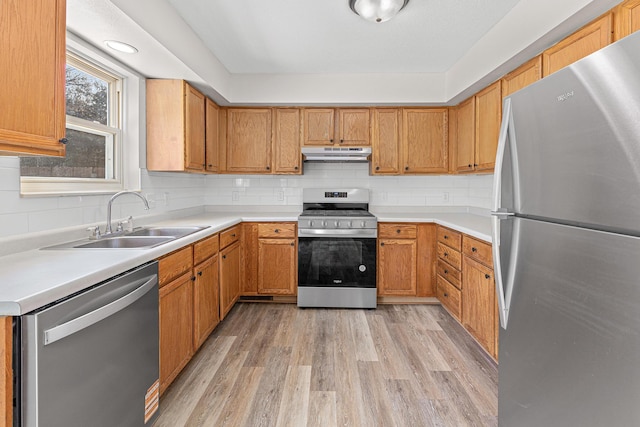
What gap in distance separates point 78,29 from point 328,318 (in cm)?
272

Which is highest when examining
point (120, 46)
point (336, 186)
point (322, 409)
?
point (120, 46)

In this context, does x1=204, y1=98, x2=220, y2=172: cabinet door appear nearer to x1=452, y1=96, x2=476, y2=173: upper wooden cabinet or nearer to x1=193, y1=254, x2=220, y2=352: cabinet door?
x1=193, y1=254, x2=220, y2=352: cabinet door

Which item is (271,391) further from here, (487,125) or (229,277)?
(487,125)

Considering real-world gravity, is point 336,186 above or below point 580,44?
below

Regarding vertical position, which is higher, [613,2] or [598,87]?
[613,2]

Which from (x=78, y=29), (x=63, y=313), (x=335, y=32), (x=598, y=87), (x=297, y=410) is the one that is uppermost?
(x=335, y=32)

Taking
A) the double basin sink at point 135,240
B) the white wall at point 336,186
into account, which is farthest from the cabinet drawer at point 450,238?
the double basin sink at point 135,240

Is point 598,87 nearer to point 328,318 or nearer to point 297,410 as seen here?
point 297,410

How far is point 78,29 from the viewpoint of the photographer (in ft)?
6.12

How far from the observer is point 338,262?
3344 mm

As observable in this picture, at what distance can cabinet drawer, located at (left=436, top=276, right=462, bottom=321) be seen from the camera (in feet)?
9.16

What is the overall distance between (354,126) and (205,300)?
2.32m

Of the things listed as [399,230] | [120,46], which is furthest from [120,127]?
[399,230]

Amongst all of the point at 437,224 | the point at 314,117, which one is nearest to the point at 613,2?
the point at 437,224
